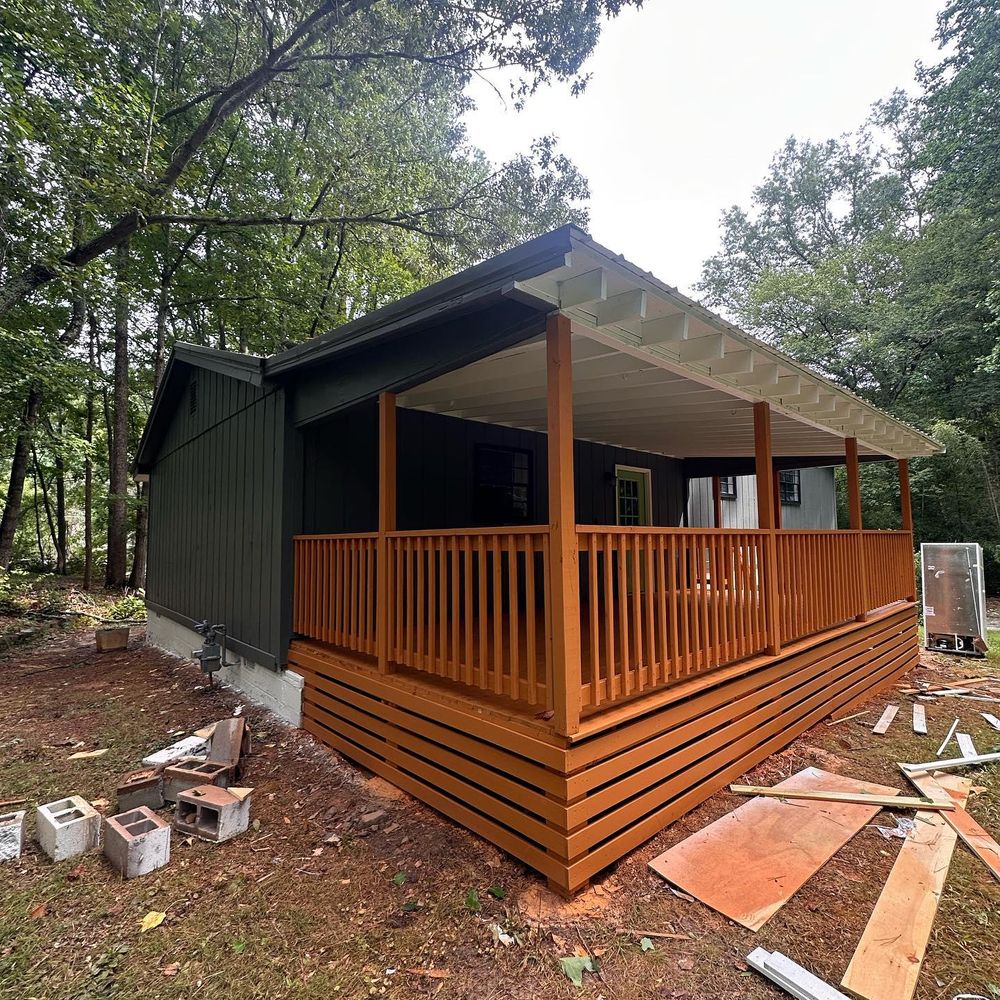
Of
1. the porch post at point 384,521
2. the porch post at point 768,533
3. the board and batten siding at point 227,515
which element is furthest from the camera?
the board and batten siding at point 227,515

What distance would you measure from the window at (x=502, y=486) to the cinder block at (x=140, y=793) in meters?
3.81

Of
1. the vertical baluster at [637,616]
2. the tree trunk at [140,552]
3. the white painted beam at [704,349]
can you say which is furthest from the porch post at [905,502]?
the tree trunk at [140,552]

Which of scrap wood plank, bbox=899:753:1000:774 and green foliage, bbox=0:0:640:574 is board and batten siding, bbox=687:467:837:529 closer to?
scrap wood plank, bbox=899:753:1000:774

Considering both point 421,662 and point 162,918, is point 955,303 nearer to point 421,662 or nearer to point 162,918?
point 421,662

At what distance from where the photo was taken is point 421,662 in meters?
3.34

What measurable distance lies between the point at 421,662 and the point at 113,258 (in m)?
13.7

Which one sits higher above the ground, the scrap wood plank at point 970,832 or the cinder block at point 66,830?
the cinder block at point 66,830

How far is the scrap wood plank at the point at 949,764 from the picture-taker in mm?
3721

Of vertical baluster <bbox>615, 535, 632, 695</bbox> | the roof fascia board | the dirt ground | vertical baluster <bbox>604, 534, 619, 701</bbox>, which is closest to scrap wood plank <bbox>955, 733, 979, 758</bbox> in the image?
the dirt ground

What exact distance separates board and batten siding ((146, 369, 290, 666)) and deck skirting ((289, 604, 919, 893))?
0.79 m

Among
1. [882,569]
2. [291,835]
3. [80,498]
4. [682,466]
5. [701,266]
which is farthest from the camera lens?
[701,266]

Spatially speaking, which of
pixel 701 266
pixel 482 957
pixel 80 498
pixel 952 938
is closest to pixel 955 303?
pixel 701 266

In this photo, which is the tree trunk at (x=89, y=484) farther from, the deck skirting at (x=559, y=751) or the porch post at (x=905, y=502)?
the porch post at (x=905, y=502)

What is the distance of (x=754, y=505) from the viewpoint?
11422 mm
